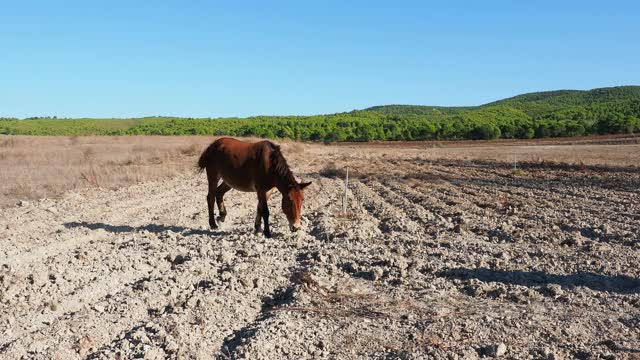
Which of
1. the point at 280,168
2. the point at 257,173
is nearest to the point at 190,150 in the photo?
the point at 257,173

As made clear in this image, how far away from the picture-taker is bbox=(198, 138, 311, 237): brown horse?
10.5m

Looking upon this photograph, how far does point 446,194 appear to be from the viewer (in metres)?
18.2

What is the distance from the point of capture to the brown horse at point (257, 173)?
1054 cm

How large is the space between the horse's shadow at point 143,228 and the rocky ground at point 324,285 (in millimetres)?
74

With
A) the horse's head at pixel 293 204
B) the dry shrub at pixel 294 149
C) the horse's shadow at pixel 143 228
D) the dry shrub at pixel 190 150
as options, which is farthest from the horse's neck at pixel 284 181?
the dry shrub at pixel 294 149

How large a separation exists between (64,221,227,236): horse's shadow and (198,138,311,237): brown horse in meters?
0.50

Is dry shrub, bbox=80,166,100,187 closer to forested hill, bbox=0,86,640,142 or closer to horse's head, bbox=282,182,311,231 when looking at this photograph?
horse's head, bbox=282,182,311,231

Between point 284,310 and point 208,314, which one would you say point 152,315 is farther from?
point 284,310

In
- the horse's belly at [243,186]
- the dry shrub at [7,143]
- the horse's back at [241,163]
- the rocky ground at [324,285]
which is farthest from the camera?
the dry shrub at [7,143]

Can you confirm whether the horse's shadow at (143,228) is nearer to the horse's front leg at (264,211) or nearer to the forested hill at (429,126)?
the horse's front leg at (264,211)

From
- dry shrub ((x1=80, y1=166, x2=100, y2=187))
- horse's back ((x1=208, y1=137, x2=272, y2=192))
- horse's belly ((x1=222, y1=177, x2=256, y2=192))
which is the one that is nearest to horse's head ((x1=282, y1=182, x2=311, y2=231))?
horse's back ((x1=208, y1=137, x2=272, y2=192))

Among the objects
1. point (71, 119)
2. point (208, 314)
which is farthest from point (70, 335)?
point (71, 119)

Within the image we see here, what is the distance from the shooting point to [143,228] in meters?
11.8

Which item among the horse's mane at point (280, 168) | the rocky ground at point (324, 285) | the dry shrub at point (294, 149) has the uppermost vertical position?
the horse's mane at point (280, 168)
